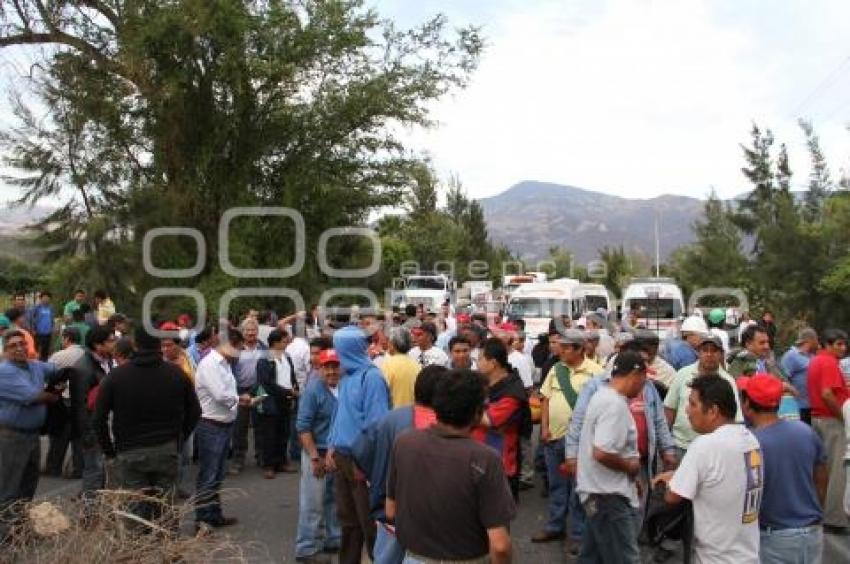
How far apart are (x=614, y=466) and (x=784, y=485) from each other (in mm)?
1025

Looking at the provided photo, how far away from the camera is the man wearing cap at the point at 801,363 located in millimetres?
9164

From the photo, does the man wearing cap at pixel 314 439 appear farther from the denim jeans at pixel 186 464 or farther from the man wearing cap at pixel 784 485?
the man wearing cap at pixel 784 485

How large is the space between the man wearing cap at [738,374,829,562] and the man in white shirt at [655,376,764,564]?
0.62ft

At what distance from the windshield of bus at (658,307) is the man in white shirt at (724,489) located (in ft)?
62.2

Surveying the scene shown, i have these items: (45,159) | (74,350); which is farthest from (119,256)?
(74,350)

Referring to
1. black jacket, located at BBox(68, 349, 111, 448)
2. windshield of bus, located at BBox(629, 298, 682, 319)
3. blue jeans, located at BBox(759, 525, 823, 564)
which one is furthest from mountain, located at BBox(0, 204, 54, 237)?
blue jeans, located at BBox(759, 525, 823, 564)

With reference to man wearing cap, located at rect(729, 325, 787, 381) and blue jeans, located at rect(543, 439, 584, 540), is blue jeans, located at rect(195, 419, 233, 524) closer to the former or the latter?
blue jeans, located at rect(543, 439, 584, 540)

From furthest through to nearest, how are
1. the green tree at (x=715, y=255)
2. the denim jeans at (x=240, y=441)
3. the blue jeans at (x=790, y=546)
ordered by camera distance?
the green tree at (x=715, y=255)
the denim jeans at (x=240, y=441)
the blue jeans at (x=790, y=546)

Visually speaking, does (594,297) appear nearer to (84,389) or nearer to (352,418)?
(84,389)

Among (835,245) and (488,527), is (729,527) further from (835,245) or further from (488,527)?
(835,245)

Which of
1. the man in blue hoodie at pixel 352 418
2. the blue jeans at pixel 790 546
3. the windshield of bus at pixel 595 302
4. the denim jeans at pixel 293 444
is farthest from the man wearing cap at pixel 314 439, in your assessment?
the windshield of bus at pixel 595 302

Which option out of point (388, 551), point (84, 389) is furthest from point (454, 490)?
point (84, 389)

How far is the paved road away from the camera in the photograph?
7.19 metres

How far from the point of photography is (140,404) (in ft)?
19.8
